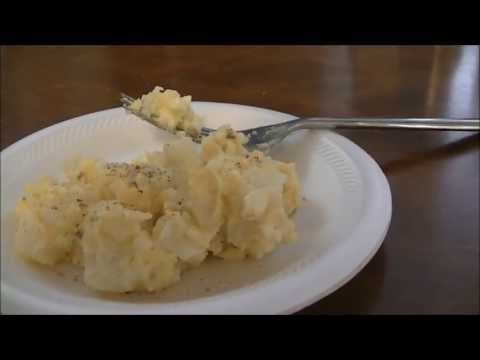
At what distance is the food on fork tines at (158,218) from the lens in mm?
499

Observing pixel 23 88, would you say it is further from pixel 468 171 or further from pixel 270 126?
pixel 468 171

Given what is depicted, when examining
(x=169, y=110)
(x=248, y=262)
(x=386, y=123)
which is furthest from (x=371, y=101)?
(x=248, y=262)

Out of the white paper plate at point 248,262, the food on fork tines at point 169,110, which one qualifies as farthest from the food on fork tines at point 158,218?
the food on fork tines at point 169,110

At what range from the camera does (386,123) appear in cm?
80

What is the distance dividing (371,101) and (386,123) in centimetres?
14

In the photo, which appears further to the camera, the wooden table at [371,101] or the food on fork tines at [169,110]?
the food on fork tines at [169,110]

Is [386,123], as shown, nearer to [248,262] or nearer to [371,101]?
[371,101]

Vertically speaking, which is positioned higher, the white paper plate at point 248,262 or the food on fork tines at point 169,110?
the food on fork tines at point 169,110

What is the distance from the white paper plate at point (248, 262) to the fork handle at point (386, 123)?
20 millimetres

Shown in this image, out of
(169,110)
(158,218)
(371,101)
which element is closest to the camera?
(158,218)

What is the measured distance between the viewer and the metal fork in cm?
74

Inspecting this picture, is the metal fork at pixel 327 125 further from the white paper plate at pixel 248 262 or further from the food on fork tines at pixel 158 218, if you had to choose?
the food on fork tines at pixel 158 218

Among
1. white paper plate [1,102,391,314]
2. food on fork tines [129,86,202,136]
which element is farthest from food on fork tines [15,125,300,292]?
food on fork tines [129,86,202,136]
